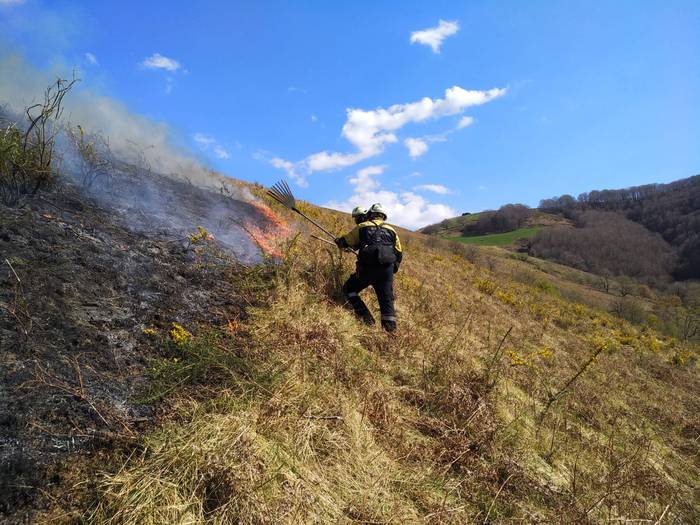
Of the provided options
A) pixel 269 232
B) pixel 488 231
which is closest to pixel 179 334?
pixel 269 232

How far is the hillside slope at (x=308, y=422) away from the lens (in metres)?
2.02

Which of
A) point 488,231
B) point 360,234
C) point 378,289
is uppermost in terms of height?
point 488,231

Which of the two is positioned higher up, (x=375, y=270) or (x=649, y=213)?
(x=649, y=213)

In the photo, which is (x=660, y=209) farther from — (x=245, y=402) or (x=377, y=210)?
(x=245, y=402)

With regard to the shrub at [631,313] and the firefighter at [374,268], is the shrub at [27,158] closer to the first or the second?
the firefighter at [374,268]

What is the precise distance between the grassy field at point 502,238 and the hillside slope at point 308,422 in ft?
204

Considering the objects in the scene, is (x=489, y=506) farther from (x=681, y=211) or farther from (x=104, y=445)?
(x=681, y=211)

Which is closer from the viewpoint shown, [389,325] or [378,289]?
[389,325]

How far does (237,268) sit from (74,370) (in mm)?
2275

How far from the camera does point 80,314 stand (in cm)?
272

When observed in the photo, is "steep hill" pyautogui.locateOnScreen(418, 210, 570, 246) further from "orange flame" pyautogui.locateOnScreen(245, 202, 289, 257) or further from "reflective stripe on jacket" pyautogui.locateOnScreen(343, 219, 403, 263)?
"reflective stripe on jacket" pyautogui.locateOnScreen(343, 219, 403, 263)

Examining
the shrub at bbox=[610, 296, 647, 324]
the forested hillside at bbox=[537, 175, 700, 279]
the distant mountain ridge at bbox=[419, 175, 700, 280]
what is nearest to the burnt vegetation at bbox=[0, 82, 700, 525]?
the shrub at bbox=[610, 296, 647, 324]

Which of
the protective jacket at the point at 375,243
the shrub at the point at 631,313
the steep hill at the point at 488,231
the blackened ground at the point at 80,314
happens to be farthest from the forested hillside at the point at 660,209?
the blackened ground at the point at 80,314

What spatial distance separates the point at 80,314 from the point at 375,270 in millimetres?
3201
